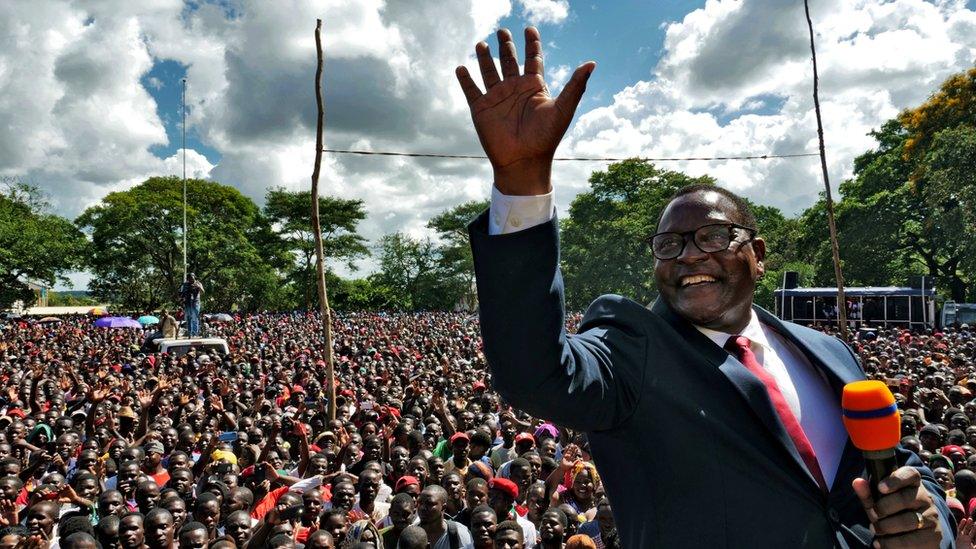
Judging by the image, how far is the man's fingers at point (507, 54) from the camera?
1.12 meters

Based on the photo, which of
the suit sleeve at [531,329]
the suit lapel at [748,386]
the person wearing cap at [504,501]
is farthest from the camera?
the person wearing cap at [504,501]

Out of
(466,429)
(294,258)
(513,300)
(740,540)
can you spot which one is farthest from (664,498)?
(294,258)

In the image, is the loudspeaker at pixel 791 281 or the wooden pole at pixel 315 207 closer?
the wooden pole at pixel 315 207

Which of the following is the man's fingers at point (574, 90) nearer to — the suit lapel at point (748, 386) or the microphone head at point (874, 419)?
the suit lapel at point (748, 386)

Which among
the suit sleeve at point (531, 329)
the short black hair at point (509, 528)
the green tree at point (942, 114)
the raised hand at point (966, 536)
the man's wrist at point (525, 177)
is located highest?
the green tree at point (942, 114)

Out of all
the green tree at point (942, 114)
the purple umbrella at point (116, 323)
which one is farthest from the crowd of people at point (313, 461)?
the green tree at point (942, 114)

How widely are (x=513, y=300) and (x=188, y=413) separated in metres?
8.62

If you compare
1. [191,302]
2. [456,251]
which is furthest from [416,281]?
[191,302]

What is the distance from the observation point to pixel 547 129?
1.03 metres

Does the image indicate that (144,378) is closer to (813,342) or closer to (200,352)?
(200,352)

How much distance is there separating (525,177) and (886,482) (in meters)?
0.81

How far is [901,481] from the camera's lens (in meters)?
1.13

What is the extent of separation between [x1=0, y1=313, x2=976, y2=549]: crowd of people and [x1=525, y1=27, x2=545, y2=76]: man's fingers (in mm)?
3285

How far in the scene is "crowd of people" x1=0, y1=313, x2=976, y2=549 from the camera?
4.40 m
